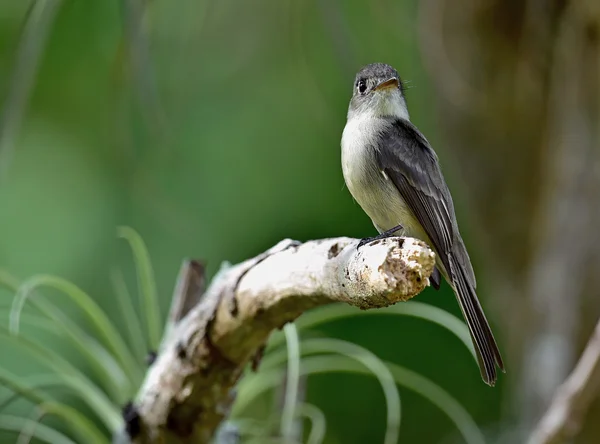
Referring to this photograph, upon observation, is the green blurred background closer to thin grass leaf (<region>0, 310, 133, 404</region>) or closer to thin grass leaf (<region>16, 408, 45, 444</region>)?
thin grass leaf (<region>0, 310, 133, 404</region>)

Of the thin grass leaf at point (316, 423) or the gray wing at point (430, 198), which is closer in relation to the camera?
the gray wing at point (430, 198)

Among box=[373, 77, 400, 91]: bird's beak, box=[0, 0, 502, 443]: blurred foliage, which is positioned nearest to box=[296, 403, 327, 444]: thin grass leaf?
box=[373, 77, 400, 91]: bird's beak

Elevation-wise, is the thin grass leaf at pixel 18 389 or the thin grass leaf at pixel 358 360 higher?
the thin grass leaf at pixel 18 389

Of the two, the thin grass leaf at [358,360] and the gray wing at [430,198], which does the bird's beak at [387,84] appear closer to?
the gray wing at [430,198]

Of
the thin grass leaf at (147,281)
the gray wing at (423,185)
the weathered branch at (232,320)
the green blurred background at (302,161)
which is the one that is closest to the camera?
the weathered branch at (232,320)

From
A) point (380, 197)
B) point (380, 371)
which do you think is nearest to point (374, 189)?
point (380, 197)

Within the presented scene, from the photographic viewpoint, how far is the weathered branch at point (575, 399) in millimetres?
2057

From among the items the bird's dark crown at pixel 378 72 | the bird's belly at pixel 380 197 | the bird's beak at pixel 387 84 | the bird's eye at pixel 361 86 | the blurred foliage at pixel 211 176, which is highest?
the bird's dark crown at pixel 378 72

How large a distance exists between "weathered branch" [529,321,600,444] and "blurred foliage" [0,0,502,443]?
1.95 meters

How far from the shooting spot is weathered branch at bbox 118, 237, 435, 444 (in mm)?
1595

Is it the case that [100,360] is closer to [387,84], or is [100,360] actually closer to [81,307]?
[81,307]

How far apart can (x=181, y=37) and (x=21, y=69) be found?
251 cm

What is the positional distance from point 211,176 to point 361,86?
248 centimetres

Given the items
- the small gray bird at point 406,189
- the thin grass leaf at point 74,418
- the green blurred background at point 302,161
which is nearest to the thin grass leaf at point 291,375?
the small gray bird at point 406,189
